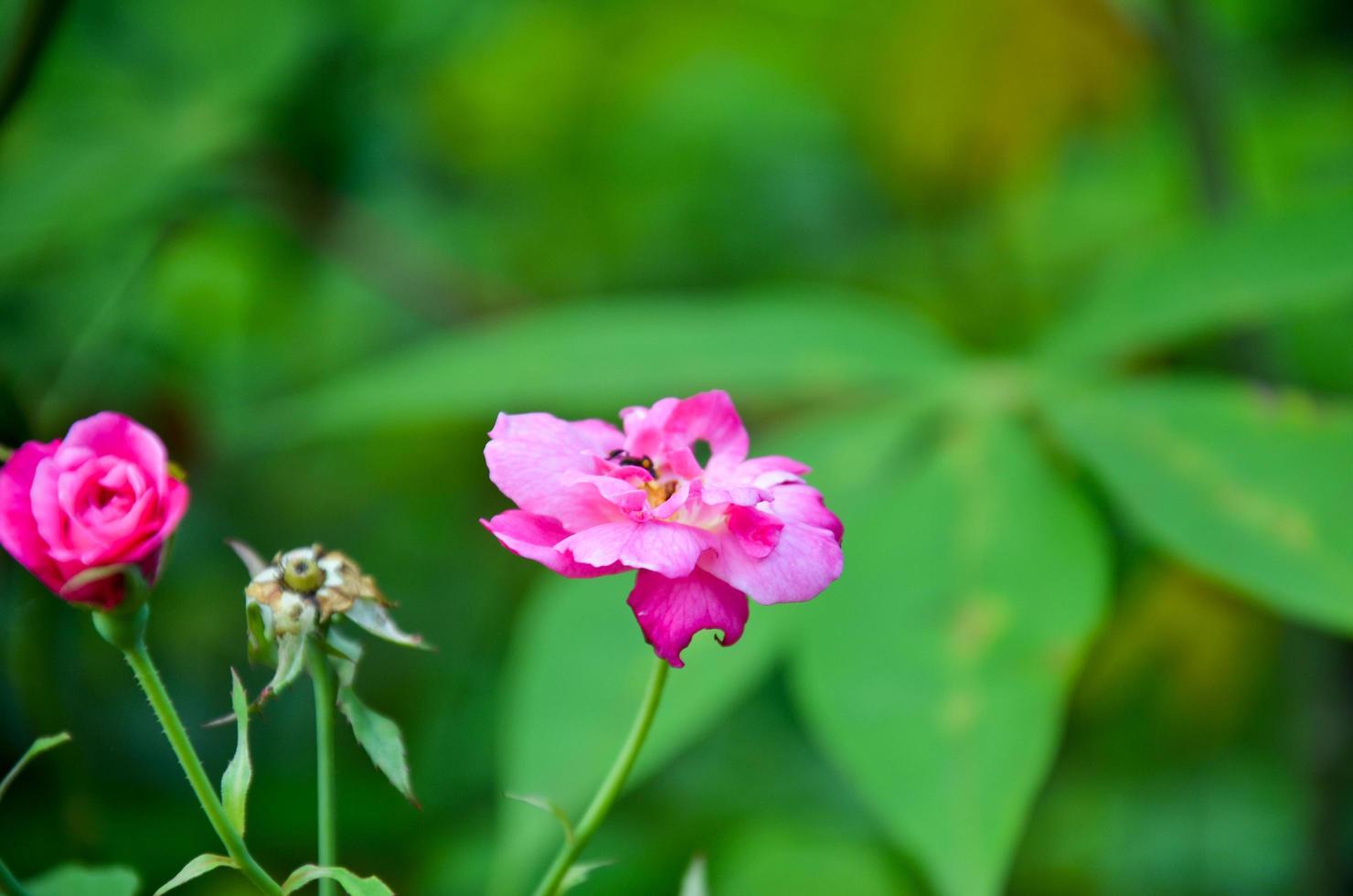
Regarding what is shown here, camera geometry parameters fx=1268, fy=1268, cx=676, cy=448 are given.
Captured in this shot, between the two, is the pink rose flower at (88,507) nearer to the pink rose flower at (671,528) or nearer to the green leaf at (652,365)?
the pink rose flower at (671,528)

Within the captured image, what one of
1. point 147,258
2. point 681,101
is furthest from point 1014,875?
point 681,101

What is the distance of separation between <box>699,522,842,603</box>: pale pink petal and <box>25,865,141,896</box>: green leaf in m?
0.28

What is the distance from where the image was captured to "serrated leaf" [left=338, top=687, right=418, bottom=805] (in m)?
0.43

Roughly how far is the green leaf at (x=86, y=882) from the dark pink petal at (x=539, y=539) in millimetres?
222

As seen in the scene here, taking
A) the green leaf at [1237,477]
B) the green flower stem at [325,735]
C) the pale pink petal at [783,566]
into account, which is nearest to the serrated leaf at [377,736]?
the green flower stem at [325,735]

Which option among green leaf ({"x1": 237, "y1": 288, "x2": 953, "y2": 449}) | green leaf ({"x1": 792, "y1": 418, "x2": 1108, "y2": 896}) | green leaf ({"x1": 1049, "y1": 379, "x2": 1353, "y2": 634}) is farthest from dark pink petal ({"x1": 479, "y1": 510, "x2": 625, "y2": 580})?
green leaf ({"x1": 237, "y1": 288, "x2": 953, "y2": 449})

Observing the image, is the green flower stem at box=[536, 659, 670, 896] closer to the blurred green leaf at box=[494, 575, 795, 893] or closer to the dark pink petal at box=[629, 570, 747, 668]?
the dark pink petal at box=[629, 570, 747, 668]

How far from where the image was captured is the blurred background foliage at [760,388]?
90 centimetres

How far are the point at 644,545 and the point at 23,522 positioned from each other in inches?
8.3

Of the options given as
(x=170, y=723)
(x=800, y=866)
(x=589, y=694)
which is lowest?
(x=800, y=866)

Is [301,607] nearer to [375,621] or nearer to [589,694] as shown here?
[375,621]

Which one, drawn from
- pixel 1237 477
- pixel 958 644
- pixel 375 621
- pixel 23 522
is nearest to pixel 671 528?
pixel 375 621

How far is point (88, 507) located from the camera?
44 cm

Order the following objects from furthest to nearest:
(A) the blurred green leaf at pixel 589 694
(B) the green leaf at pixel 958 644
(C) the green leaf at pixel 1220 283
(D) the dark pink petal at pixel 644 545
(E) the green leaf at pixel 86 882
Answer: (C) the green leaf at pixel 1220 283 → (A) the blurred green leaf at pixel 589 694 → (B) the green leaf at pixel 958 644 → (E) the green leaf at pixel 86 882 → (D) the dark pink petal at pixel 644 545
